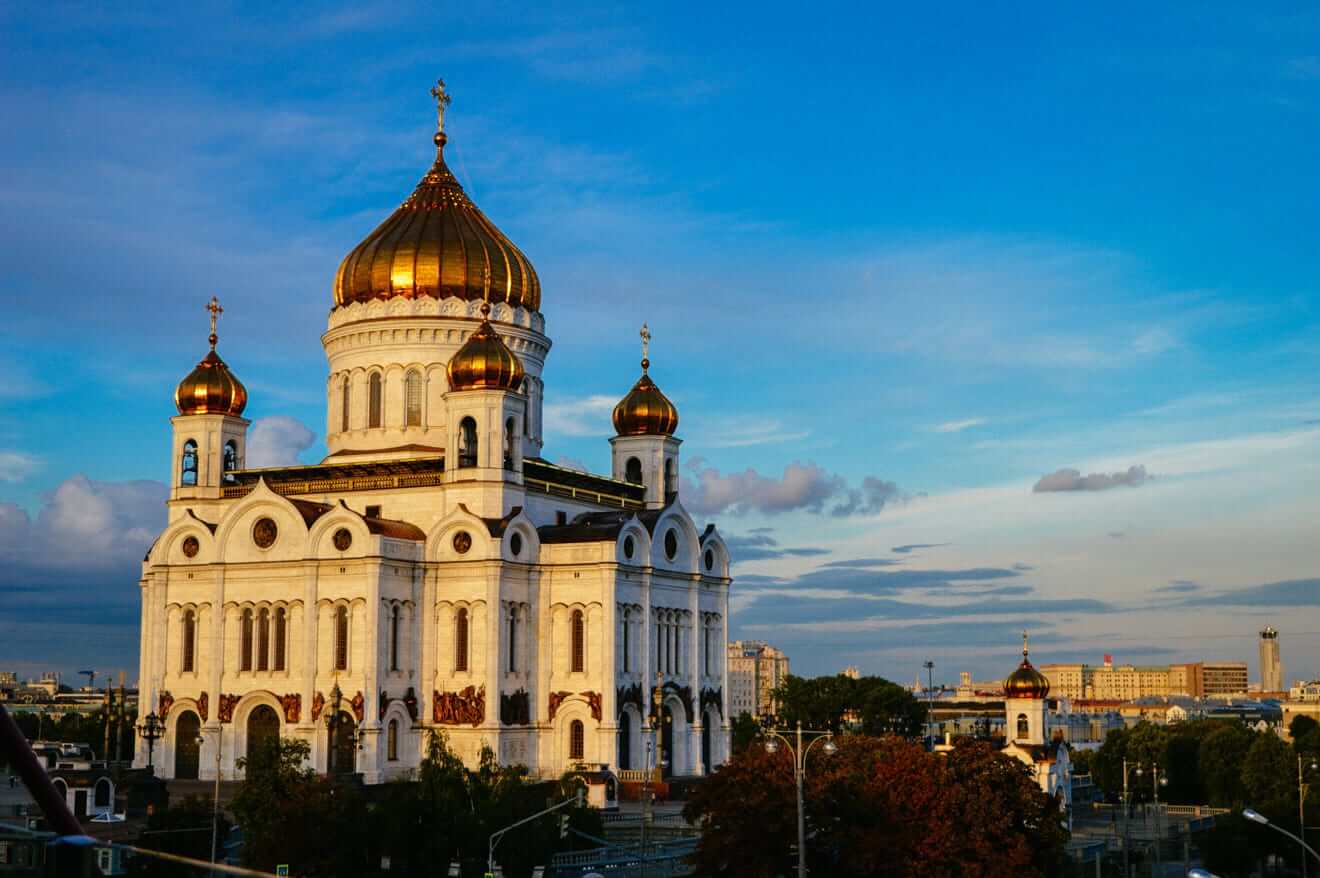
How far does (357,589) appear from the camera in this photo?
62469mm

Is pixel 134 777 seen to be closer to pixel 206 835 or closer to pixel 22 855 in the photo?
pixel 206 835

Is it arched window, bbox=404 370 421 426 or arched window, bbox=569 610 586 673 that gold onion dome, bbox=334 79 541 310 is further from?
arched window, bbox=569 610 586 673

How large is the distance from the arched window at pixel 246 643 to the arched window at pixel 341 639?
4.08 metres

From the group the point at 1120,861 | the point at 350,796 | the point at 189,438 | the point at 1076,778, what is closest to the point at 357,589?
the point at 189,438

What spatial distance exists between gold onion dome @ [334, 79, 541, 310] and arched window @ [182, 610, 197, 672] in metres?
14.5

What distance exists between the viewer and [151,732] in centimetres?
6306

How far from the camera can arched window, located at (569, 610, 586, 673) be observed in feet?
213

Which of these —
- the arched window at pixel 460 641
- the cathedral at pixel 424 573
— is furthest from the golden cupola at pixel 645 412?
the arched window at pixel 460 641

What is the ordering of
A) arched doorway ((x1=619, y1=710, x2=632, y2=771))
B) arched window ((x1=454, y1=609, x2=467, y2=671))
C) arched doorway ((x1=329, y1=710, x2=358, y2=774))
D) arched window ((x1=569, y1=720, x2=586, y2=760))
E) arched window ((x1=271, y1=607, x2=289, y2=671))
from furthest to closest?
arched doorway ((x1=619, y1=710, x2=632, y2=771)) < arched window ((x1=569, y1=720, x2=586, y2=760)) < arched window ((x1=271, y1=607, x2=289, y2=671)) < arched window ((x1=454, y1=609, x2=467, y2=671)) < arched doorway ((x1=329, y1=710, x2=358, y2=774))

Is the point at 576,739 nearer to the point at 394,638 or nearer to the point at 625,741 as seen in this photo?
the point at 625,741

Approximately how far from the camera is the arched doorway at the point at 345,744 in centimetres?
6125

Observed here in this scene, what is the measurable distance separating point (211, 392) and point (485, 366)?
499 inches

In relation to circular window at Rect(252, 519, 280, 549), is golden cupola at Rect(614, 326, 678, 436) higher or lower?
higher

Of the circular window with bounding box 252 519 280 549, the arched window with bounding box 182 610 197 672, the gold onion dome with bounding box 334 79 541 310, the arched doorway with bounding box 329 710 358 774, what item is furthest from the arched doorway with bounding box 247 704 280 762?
the gold onion dome with bounding box 334 79 541 310
